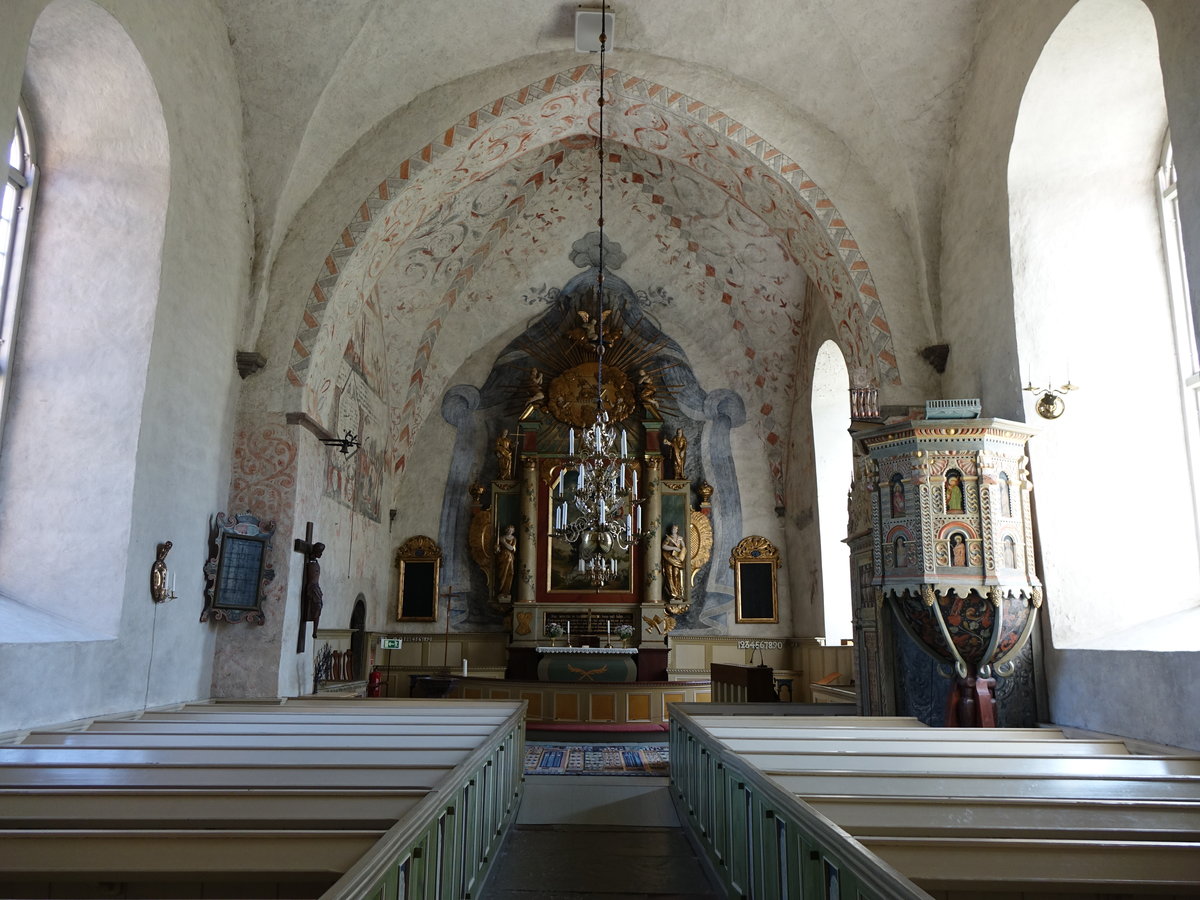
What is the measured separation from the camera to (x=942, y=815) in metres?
2.98

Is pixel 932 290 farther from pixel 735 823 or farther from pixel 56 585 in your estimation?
pixel 56 585

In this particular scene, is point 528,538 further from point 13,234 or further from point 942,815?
point 942,815

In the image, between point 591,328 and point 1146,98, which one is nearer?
point 1146,98

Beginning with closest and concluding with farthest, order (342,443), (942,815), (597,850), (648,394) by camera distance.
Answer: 1. (942,815)
2. (597,850)
3. (342,443)
4. (648,394)

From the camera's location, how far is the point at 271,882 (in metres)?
2.32

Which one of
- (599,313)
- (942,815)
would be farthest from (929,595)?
(599,313)

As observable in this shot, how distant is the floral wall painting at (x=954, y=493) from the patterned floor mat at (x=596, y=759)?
367 centimetres

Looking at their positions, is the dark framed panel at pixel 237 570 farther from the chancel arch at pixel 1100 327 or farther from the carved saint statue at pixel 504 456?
the chancel arch at pixel 1100 327

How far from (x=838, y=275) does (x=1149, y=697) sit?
532cm

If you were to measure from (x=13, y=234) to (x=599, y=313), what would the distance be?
5550mm

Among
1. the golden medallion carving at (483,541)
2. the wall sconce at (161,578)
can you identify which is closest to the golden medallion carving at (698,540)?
the golden medallion carving at (483,541)

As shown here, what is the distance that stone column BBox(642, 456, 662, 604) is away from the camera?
14.5 meters

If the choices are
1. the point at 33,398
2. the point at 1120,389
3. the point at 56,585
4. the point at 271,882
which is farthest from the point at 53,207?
the point at 1120,389

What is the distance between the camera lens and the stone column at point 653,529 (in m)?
14.5
